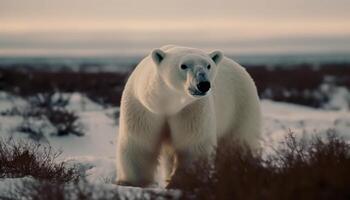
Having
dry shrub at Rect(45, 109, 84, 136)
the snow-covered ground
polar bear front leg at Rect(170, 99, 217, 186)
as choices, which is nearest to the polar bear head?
polar bear front leg at Rect(170, 99, 217, 186)

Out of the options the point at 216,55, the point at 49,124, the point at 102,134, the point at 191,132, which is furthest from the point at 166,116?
the point at 49,124

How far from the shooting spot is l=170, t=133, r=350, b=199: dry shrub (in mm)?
2506

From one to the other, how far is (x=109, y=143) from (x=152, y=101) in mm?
4043

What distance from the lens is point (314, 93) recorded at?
1769 cm

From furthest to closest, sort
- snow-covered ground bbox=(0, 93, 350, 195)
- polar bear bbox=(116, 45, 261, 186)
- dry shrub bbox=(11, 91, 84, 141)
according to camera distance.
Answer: dry shrub bbox=(11, 91, 84, 141), snow-covered ground bbox=(0, 93, 350, 195), polar bear bbox=(116, 45, 261, 186)

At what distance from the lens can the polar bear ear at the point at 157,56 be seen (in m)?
4.28

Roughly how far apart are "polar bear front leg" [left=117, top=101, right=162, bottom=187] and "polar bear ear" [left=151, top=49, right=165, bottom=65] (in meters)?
0.40

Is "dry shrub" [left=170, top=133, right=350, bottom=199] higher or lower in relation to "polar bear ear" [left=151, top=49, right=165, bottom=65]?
lower

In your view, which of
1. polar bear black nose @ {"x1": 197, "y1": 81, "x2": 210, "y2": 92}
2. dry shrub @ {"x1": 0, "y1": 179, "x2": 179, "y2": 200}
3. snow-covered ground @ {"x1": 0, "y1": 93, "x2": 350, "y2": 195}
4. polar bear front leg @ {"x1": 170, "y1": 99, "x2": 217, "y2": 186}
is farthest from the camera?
snow-covered ground @ {"x1": 0, "y1": 93, "x2": 350, "y2": 195}

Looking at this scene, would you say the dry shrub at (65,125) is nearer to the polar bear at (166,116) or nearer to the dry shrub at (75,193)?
the polar bear at (166,116)

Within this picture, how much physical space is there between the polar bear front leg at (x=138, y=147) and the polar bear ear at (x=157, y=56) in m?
0.40

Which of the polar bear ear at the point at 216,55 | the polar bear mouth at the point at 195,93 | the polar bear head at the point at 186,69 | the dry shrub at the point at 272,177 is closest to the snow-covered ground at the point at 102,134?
the polar bear ear at the point at 216,55

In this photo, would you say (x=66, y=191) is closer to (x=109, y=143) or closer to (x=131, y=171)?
(x=131, y=171)

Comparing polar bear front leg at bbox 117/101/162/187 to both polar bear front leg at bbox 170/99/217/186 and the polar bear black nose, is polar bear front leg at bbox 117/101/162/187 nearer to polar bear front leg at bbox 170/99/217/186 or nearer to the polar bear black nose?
polar bear front leg at bbox 170/99/217/186
